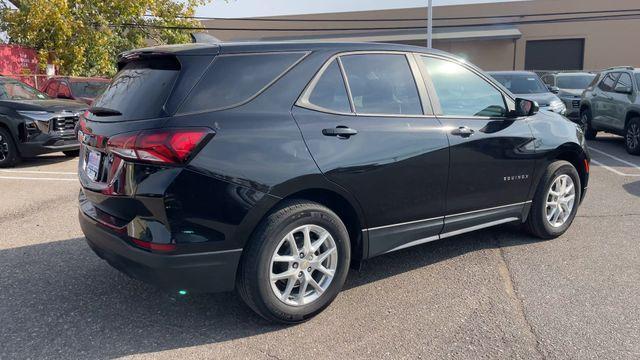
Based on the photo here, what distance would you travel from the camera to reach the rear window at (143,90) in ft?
10.0

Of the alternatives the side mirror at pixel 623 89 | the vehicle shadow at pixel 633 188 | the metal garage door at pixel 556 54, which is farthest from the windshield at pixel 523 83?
the metal garage door at pixel 556 54

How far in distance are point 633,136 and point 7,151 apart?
1206 cm

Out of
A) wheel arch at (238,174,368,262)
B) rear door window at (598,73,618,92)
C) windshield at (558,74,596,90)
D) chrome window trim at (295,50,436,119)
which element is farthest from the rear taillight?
windshield at (558,74,596,90)

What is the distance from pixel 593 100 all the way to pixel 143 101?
12160mm

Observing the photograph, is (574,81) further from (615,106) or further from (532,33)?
(532,33)

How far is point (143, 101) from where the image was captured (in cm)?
312

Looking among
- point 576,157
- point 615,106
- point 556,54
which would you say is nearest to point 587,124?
point 615,106

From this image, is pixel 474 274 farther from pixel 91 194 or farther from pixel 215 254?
pixel 91 194

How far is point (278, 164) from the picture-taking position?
313 cm

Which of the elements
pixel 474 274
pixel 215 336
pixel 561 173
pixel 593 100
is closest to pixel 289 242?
pixel 215 336

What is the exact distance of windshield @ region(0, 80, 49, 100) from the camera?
389 inches

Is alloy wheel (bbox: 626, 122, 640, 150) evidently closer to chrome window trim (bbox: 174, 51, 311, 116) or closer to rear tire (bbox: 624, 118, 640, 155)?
rear tire (bbox: 624, 118, 640, 155)

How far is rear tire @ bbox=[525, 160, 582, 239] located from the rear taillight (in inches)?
131

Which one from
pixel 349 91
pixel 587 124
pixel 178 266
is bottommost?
pixel 587 124
